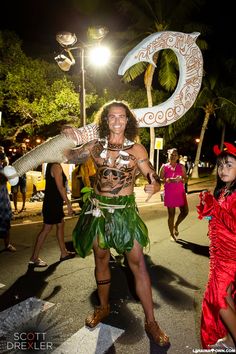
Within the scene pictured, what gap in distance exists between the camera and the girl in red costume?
110 inches

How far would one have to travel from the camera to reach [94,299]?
4.00 meters

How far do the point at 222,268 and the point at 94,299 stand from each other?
5.75 ft

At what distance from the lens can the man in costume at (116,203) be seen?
10.6ft

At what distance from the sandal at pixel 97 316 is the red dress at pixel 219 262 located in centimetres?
105

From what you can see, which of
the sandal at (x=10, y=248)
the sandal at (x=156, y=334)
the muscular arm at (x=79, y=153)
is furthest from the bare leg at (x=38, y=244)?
the sandal at (x=156, y=334)

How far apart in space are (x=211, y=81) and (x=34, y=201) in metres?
16.2

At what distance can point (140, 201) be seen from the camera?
13.9m

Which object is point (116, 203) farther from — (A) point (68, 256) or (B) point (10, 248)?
(B) point (10, 248)

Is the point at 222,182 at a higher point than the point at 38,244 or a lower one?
higher

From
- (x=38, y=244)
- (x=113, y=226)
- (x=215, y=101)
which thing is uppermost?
(x=215, y=101)

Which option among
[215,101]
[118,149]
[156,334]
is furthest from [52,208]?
[215,101]

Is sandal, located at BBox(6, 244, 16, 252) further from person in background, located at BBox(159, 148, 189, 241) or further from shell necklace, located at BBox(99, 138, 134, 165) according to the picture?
shell necklace, located at BBox(99, 138, 134, 165)

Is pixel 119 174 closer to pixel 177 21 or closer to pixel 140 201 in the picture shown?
Answer: pixel 140 201

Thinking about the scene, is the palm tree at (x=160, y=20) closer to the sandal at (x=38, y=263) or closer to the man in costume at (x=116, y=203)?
the sandal at (x=38, y=263)
